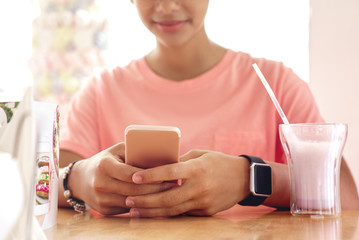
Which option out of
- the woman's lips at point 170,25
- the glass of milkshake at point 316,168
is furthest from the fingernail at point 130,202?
the woman's lips at point 170,25

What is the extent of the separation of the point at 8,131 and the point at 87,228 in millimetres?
362

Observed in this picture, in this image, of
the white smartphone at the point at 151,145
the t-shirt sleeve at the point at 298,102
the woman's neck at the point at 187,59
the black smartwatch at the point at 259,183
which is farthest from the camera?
the woman's neck at the point at 187,59

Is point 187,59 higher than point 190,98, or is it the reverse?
point 187,59

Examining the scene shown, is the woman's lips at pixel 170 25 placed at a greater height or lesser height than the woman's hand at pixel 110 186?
greater

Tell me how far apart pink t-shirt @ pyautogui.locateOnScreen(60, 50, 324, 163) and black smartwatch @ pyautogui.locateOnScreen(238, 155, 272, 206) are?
0.41 m

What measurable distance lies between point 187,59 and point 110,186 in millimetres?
692

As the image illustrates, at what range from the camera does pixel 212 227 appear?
66 cm

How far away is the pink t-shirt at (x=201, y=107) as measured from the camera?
130cm

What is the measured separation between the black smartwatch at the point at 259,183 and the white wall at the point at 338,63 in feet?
2.87

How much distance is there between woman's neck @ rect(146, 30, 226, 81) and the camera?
1400 millimetres

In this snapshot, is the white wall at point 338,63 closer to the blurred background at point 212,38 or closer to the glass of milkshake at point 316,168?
the blurred background at point 212,38

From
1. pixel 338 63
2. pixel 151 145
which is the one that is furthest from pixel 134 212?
pixel 338 63

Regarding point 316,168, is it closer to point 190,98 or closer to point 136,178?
point 136,178

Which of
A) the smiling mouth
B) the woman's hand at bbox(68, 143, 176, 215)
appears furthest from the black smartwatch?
the smiling mouth
